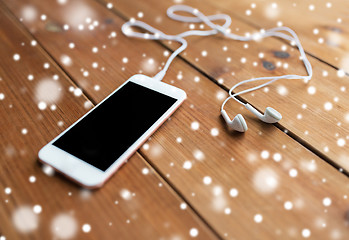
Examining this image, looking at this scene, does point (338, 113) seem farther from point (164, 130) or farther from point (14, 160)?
point (14, 160)

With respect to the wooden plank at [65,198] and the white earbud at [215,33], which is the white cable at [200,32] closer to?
the white earbud at [215,33]

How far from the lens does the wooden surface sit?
1.36ft

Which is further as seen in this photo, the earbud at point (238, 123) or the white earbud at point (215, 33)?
the white earbud at point (215, 33)

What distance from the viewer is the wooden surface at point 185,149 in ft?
1.36

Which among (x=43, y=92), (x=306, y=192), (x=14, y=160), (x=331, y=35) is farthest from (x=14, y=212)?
(x=331, y=35)

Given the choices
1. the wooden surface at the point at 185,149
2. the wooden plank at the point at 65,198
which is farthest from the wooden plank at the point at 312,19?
the wooden plank at the point at 65,198

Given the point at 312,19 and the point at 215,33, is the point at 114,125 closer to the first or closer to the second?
the point at 215,33

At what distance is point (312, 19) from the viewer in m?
0.79

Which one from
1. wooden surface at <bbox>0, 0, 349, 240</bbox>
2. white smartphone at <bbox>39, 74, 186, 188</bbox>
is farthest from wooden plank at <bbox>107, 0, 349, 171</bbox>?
white smartphone at <bbox>39, 74, 186, 188</bbox>

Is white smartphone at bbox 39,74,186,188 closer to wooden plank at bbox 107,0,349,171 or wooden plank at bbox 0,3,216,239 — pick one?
wooden plank at bbox 0,3,216,239

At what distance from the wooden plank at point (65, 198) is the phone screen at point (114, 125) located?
0.03 metres

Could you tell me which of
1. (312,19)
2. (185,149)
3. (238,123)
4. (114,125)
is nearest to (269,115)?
(238,123)

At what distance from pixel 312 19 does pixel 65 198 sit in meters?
0.75

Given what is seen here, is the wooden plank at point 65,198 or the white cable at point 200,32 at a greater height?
the white cable at point 200,32
